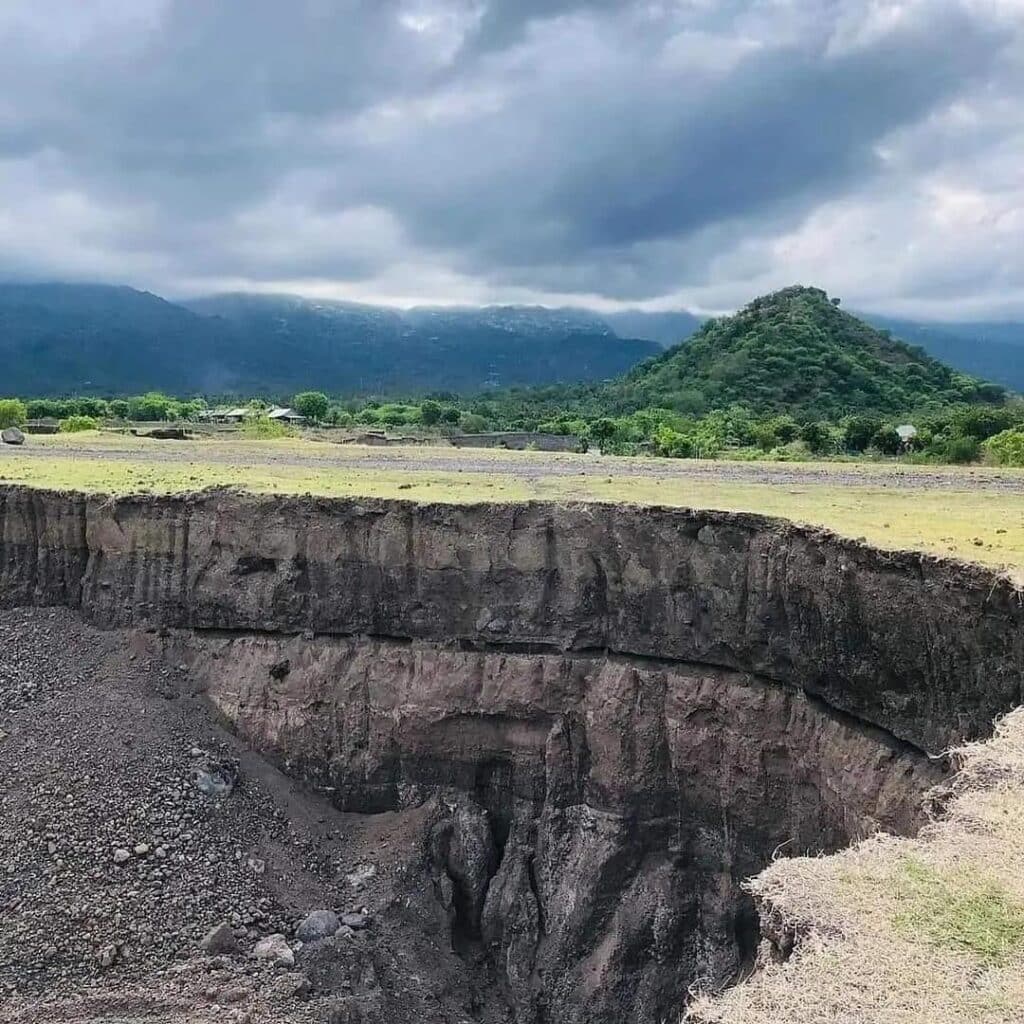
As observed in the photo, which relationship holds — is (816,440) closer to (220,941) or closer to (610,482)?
(610,482)

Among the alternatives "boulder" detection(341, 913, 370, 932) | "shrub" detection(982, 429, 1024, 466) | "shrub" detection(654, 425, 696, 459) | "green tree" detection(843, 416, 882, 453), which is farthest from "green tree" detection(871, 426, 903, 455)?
"boulder" detection(341, 913, 370, 932)

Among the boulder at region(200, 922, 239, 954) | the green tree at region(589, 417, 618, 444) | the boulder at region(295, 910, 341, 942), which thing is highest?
the green tree at region(589, 417, 618, 444)

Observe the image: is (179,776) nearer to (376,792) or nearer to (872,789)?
(376,792)

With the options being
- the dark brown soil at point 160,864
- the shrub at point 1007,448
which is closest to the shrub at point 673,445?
the shrub at point 1007,448

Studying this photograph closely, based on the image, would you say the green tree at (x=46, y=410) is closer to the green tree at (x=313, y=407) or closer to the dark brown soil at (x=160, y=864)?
the green tree at (x=313, y=407)

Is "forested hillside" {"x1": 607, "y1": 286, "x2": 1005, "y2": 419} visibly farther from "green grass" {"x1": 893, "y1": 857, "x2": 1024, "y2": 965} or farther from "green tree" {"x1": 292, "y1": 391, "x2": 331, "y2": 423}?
"green grass" {"x1": 893, "y1": 857, "x2": 1024, "y2": 965}

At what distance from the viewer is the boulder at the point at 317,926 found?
63.6 feet

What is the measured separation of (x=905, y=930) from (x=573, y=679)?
14492mm

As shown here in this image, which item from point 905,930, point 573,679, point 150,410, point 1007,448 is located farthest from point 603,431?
point 905,930

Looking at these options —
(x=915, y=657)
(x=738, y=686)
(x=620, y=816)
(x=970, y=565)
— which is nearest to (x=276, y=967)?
(x=620, y=816)

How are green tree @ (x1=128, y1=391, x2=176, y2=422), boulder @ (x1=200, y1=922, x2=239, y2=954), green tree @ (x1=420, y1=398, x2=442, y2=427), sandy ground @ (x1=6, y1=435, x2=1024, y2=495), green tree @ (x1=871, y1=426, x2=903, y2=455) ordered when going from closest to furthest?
boulder @ (x1=200, y1=922, x2=239, y2=954), sandy ground @ (x1=6, y1=435, x2=1024, y2=495), green tree @ (x1=871, y1=426, x2=903, y2=455), green tree @ (x1=420, y1=398, x2=442, y2=427), green tree @ (x1=128, y1=391, x2=176, y2=422)

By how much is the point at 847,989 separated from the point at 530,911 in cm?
1528

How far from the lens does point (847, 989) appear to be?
7.42m

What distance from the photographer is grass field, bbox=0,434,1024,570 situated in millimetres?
19828
